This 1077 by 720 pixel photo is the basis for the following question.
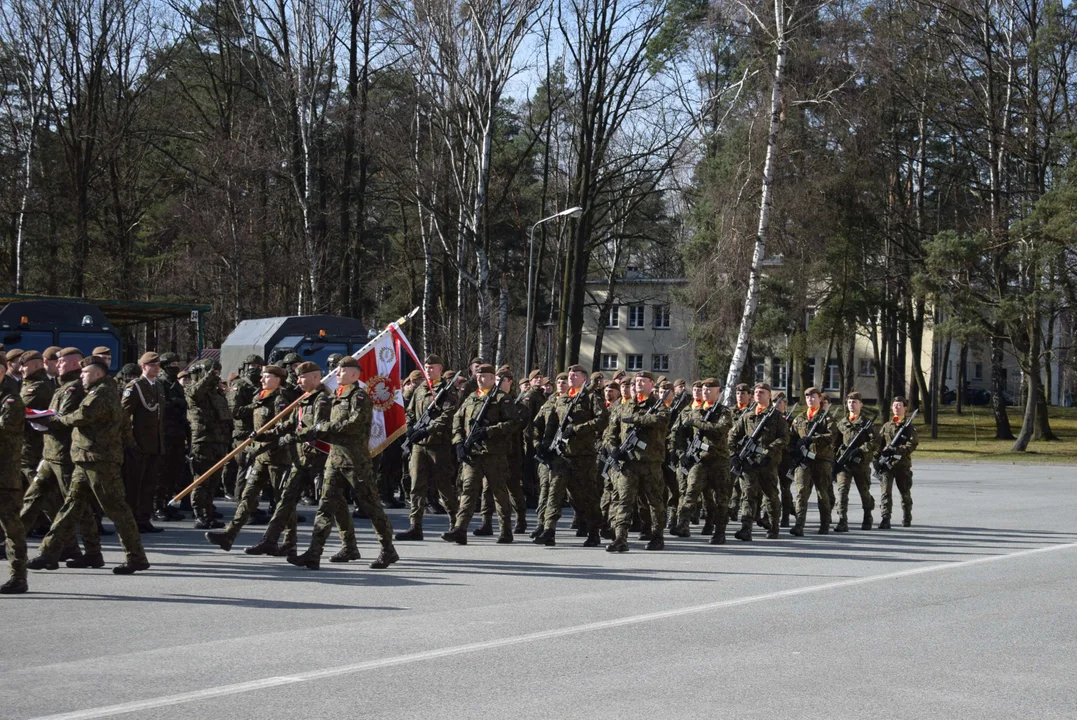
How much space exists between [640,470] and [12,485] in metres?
5.85

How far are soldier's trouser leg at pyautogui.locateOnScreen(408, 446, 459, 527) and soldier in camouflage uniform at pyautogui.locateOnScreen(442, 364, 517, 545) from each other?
38 centimetres

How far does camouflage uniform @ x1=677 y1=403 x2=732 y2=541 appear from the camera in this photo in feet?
43.2

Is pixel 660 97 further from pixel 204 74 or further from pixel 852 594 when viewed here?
pixel 852 594

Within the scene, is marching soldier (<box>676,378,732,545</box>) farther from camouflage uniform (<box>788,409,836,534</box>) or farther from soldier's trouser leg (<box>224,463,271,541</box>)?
soldier's trouser leg (<box>224,463,271,541</box>)

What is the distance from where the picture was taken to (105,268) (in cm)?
3750

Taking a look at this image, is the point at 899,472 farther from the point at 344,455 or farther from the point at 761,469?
the point at 344,455

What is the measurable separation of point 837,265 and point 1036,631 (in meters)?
36.1

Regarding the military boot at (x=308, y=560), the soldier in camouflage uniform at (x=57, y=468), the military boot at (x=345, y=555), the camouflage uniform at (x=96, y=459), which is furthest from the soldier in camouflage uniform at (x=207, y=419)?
the camouflage uniform at (x=96, y=459)

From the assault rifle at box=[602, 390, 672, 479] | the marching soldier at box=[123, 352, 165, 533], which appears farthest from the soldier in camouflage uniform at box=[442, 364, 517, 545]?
the marching soldier at box=[123, 352, 165, 533]

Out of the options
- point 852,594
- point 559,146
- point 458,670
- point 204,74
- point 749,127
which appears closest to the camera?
point 458,670

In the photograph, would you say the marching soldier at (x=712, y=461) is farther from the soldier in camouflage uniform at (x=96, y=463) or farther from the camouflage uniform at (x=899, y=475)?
the soldier in camouflage uniform at (x=96, y=463)

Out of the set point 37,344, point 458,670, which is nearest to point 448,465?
point 458,670

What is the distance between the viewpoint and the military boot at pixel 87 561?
10.3 metres

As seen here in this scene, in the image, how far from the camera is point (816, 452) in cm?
1477
